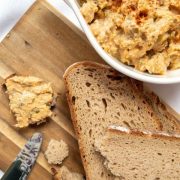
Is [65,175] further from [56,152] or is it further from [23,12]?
[23,12]

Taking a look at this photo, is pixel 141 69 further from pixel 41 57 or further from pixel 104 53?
pixel 41 57

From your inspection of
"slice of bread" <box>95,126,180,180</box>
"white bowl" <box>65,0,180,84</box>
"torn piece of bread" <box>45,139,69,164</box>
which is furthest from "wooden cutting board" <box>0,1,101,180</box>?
"white bowl" <box>65,0,180,84</box>

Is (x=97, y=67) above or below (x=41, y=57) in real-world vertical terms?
below

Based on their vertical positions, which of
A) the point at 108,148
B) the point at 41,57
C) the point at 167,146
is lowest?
the point at 167,146

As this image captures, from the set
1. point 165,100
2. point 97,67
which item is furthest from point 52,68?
point 165,100

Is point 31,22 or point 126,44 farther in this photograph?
point 31,22

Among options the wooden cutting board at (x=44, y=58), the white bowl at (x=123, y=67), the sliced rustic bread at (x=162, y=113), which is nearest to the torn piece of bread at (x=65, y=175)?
the wooden cutting board at (x=44, y=58)
